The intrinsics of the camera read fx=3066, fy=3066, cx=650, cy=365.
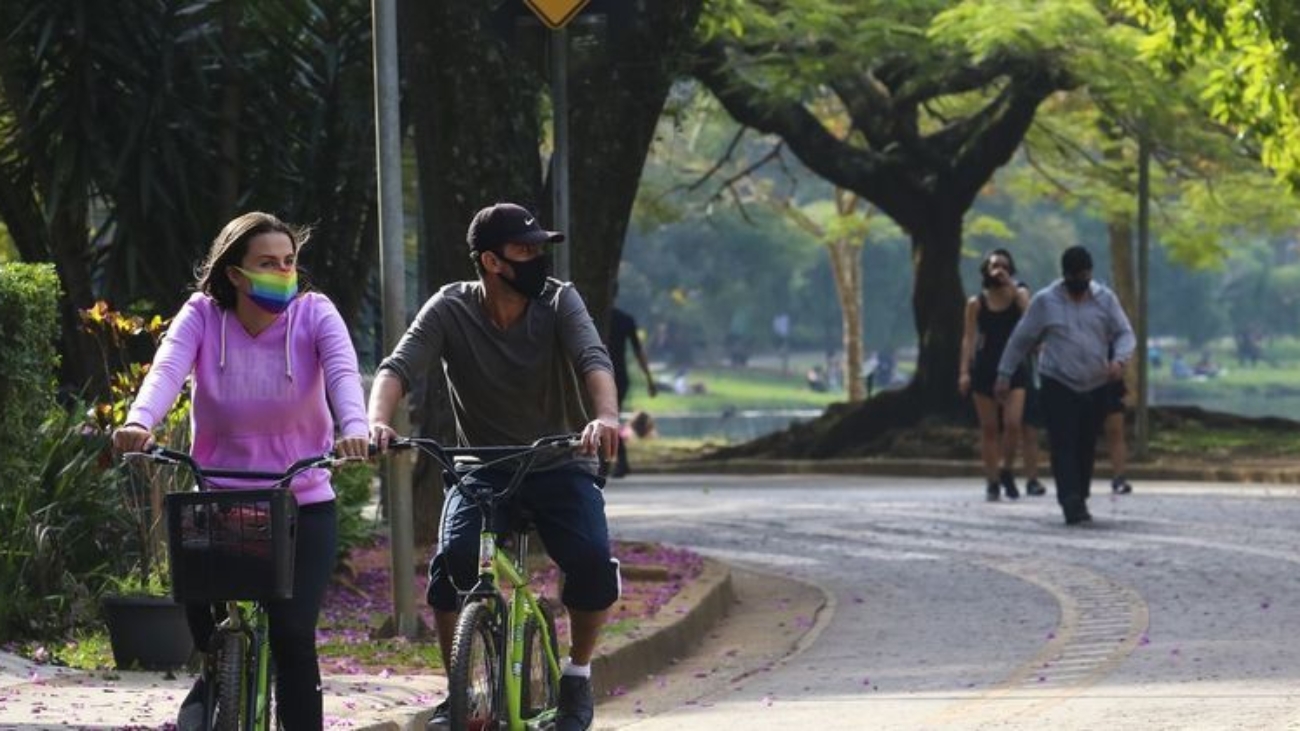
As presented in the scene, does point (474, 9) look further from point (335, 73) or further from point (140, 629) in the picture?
point (140, 629)

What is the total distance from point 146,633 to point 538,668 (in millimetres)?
2741

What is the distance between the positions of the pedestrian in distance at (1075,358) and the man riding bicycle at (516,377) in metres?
10.3

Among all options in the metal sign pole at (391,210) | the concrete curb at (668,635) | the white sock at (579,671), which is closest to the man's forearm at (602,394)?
the white sock at (579,671)

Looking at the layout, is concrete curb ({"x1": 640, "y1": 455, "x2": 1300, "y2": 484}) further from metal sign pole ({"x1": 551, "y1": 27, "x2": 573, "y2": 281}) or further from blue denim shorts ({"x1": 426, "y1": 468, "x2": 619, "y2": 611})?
blue denim shorts ({"x1": 426, "y1": 468, "x2": 619, "y2": 611})

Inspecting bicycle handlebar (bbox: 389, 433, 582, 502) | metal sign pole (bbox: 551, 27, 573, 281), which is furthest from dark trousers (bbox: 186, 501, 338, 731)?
metal sign pole (bbox: 551, 27, 573, 281)

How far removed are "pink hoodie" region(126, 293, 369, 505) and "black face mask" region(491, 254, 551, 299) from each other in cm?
86

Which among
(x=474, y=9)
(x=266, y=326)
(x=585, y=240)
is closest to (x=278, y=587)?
(x=266, y=326)

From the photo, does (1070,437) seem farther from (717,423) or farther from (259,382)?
(717,423)

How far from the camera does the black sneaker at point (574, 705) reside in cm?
841

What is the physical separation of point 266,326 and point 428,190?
7.57 meters

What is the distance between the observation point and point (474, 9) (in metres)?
14.6

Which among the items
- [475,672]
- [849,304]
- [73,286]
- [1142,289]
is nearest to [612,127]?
[73,286]

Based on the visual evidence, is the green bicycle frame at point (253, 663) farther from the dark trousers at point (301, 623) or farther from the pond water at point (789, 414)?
the pond water at point (789, 414)

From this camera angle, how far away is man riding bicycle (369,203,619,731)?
816 centimetres
